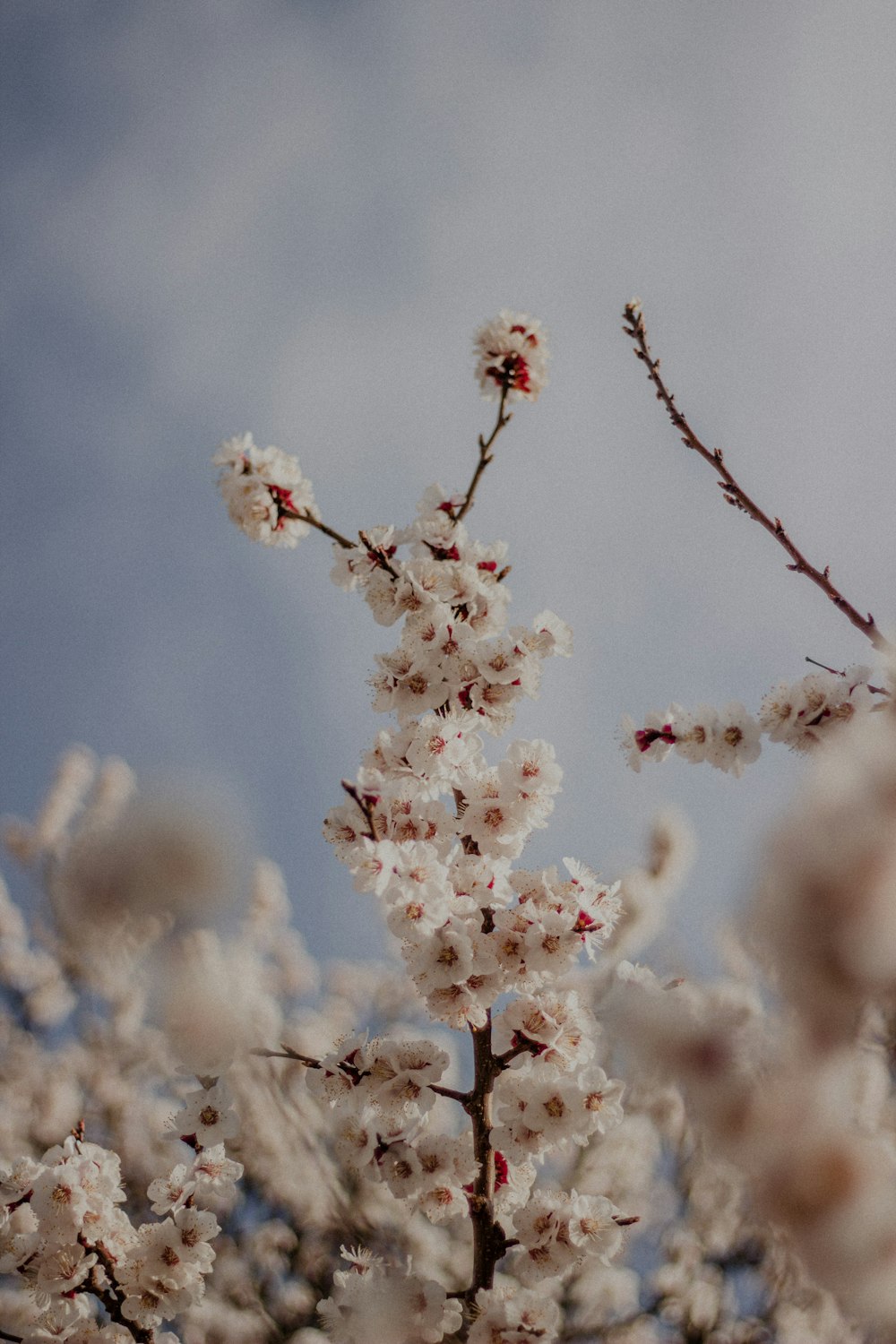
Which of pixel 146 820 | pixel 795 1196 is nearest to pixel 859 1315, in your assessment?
pixel 795 1196

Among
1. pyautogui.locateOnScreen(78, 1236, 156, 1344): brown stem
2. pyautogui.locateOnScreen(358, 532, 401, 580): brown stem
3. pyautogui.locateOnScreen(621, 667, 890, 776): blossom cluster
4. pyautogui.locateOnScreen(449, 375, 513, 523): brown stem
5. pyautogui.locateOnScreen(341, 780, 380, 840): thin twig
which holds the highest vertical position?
pyautogui.locateOnScreen(449, 375, 513, 523): brown stem

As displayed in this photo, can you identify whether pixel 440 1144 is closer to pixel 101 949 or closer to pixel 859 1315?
pixel 101 949

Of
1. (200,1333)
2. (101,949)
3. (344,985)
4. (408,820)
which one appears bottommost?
(200,1333)

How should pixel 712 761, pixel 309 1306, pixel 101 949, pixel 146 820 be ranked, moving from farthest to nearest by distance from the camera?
pixel 309 1306
pixel 712 761
pixel 101 949
pixel 146 820

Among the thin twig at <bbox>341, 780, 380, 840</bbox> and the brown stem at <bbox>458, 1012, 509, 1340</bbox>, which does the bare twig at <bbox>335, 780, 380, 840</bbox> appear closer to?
the thin twig at <bbox>341, 780, 380, 840</bbox>

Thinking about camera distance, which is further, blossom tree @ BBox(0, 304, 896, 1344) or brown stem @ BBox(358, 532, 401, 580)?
brown stem @ BBox(358, 532, 401, 580)

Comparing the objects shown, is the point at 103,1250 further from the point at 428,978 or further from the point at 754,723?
the point at 754,723

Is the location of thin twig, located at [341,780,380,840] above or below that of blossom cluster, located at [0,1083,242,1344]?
above

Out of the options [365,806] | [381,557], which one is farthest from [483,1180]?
[381,557]

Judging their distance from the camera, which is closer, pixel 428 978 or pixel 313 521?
pixel 428 978

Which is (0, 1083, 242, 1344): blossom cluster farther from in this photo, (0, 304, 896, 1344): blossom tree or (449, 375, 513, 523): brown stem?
(449, 375, 513, 523): brown stem

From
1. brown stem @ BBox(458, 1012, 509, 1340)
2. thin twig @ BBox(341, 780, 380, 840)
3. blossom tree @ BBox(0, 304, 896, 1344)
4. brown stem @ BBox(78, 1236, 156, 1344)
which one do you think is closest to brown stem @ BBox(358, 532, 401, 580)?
blossom tree @ BBox(0, 304, 896, 1344)
